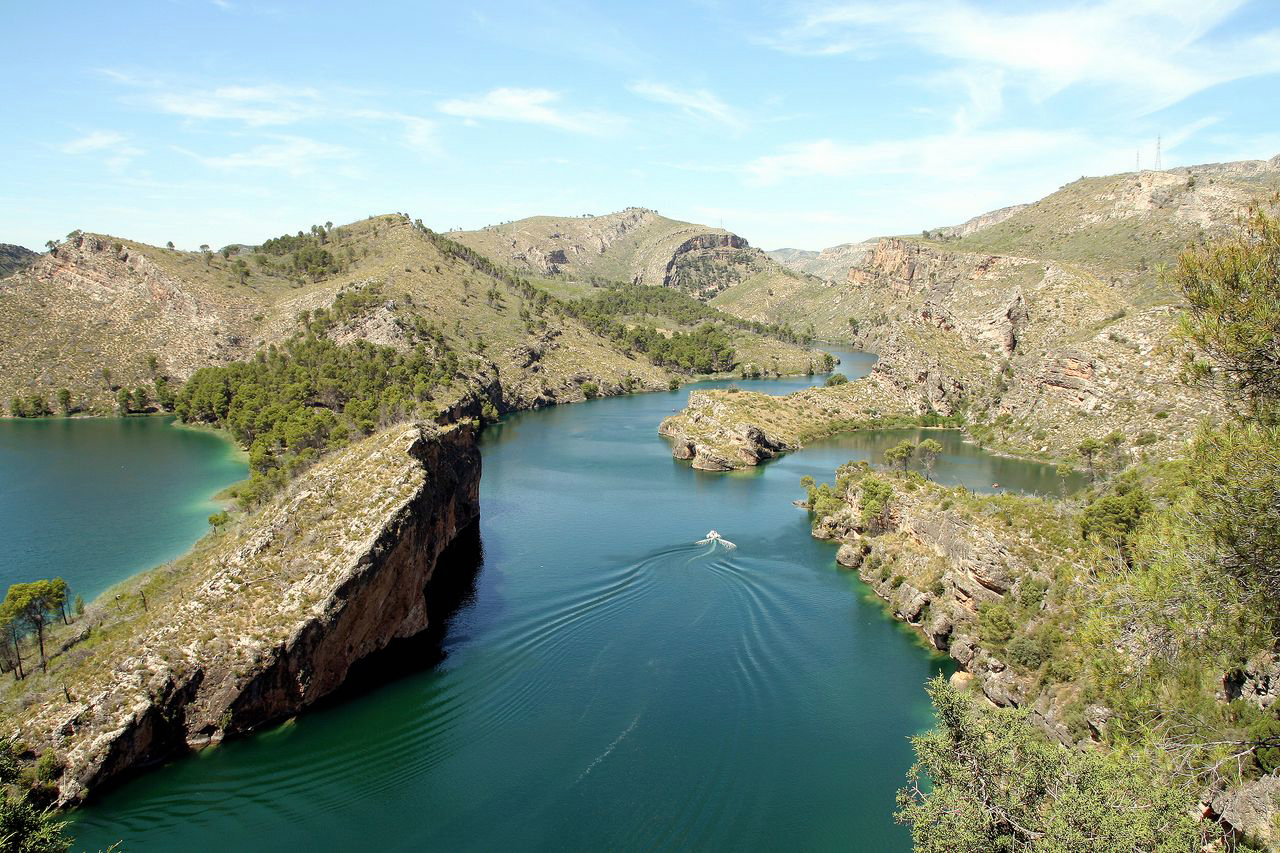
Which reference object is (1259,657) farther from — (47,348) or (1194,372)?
(47,348)

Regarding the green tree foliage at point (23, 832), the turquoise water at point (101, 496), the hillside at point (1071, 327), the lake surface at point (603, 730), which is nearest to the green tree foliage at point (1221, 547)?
the lake surface at point (603, 730)

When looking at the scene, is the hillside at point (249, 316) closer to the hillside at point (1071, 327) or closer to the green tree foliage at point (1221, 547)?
the hillside at point (1071, 327)

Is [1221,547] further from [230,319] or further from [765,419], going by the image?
[230,319]

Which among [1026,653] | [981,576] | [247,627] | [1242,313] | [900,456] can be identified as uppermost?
[1242,313]

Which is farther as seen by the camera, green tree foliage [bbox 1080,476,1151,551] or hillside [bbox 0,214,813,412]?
hillside [bbox 0,214,813,412]

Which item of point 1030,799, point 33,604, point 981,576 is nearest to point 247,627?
point 33,604

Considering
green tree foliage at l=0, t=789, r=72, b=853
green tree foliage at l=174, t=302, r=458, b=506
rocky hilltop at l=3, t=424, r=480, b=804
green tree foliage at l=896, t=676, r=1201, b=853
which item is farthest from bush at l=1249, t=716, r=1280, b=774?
green tree foliage at l=174, t=302, r=458, b=506

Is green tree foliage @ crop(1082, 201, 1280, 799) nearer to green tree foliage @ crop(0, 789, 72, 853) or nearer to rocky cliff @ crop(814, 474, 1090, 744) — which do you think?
rocky cliff @ crop(814, 474, 1090, 744)
